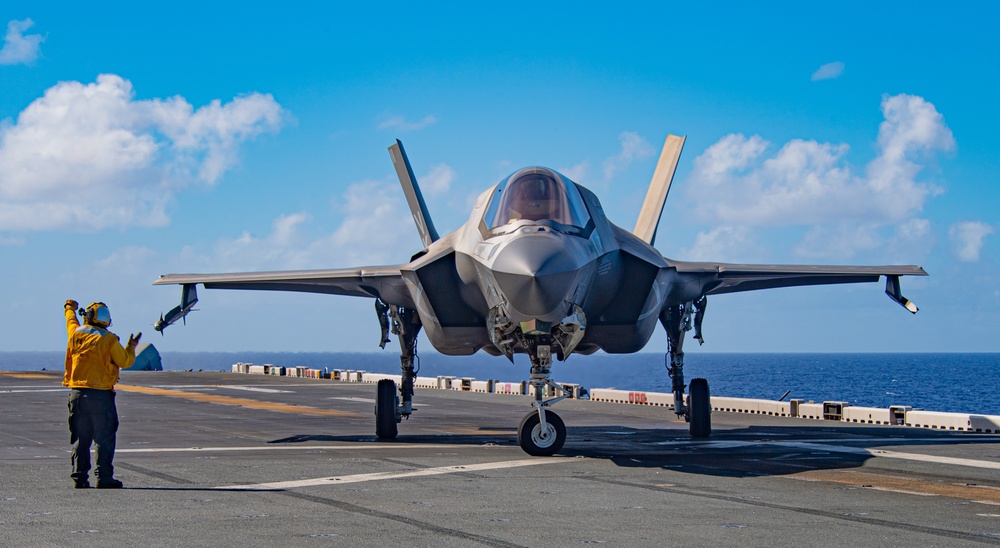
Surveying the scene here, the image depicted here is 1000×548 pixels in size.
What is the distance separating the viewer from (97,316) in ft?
36.3

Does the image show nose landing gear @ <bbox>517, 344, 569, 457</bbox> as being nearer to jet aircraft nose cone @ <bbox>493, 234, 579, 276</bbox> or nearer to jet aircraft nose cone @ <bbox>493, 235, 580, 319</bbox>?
jet aircraft nose cone @ <bbox>493, 235, 580, 319</bbox>

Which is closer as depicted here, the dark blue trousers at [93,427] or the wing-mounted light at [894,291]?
the dark blue trousers at [93,427]

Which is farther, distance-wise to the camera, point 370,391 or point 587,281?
point 370,391

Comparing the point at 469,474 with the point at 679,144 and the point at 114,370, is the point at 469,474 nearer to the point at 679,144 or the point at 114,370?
the point at 114,370

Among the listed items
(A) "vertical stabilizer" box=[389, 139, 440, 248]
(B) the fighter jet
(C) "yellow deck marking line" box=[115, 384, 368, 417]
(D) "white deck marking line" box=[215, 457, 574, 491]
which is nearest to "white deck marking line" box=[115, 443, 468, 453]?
(B) the fighter jet

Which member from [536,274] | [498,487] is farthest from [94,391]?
[536,274]

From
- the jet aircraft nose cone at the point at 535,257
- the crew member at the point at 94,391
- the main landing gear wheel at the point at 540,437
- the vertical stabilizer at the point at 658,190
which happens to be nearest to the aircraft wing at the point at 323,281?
the main landing gear wheel at the point at 540,437

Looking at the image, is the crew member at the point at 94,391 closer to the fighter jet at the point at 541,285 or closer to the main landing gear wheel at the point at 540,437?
the fighter jet at the point at 541,285

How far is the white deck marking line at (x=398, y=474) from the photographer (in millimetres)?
10617

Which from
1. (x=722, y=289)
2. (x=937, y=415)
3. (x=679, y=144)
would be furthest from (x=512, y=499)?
(x=937, y=415)

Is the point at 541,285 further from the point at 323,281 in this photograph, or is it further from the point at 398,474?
the point at 323,281

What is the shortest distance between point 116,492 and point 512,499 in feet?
12.9

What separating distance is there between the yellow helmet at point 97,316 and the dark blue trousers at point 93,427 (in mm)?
765

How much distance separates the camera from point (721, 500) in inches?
395
